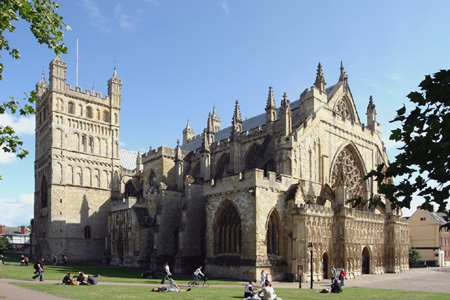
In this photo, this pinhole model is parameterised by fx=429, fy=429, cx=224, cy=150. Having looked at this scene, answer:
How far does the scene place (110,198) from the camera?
56.6m

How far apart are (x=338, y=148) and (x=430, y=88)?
3362 centimetres

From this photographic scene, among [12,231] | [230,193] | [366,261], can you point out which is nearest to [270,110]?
[230,193]

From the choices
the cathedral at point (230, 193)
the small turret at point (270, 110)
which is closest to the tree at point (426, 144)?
the cathedral at point (230, 193)

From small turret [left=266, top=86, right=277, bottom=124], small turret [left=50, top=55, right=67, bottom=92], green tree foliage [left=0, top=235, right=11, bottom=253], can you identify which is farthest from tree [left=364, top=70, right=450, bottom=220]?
green tree foliage [left=0, top=235, right=11, bottom=253]

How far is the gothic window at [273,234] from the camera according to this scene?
31250mm

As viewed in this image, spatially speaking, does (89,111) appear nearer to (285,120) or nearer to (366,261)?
(285,120)

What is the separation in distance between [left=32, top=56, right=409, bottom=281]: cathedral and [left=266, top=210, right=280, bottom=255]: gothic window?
0.07 meters

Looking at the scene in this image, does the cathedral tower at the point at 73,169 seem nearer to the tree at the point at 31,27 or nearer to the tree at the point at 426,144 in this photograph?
the tree at the point at 31,27

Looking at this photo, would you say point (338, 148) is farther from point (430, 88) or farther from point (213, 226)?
point (430, 88)

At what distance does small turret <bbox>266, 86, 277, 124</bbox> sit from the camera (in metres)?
39.0

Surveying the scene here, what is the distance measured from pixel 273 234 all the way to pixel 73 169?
106 ft

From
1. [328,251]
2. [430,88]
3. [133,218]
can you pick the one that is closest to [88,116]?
[133,218]

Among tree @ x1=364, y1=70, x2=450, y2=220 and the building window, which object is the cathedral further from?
tree @ x1=364, y1=70, x2=450, y2=220

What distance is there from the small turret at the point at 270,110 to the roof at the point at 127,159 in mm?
33046
